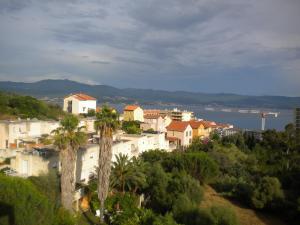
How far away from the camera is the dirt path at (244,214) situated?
33172 millimetres

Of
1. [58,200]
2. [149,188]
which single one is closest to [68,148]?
[58,200]

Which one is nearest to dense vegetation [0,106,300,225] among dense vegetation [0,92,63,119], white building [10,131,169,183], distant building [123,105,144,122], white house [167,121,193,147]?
white building [10,131,169,183]

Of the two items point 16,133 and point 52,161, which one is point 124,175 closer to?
point 52,161

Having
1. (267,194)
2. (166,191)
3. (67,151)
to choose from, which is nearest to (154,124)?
(267,194)

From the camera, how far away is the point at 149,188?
3438cm

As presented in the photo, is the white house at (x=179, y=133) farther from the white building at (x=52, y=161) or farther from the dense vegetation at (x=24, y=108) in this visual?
the white building at (x=52, y=161)

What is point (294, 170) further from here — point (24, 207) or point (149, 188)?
point (24, 207)

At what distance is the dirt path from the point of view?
33.2 meters

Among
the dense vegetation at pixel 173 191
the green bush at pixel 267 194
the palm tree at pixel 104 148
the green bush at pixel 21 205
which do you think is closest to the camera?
the green bush at pixel 21 205

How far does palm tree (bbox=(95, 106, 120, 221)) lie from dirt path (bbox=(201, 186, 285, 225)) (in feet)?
36.3

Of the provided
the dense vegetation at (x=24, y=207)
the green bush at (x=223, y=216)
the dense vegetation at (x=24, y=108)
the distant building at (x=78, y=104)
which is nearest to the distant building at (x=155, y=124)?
the distant building at (x=78, y=104)

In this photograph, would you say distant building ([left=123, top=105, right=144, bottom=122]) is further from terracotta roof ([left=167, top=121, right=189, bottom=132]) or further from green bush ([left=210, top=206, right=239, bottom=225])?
green bush ([left=210, top=206, right=239, bottom=225])

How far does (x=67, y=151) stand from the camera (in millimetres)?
25297

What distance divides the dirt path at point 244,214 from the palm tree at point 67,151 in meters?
13.9
